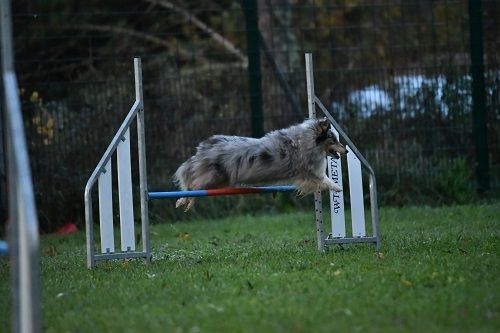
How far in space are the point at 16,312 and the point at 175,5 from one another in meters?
13.1

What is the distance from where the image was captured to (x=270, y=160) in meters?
8.15

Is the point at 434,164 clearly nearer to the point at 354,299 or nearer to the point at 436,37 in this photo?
the point at 436,37

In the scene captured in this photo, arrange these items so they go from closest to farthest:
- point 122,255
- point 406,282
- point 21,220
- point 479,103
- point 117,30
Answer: point 21,220 < point 406,282 < point 122,255 < point 479,103 < point 117,30

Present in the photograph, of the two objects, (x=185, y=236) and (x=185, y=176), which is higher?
(x=185, y=176)

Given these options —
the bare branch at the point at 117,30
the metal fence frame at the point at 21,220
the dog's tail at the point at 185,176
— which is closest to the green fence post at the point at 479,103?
the bare branch at the point at 117,30

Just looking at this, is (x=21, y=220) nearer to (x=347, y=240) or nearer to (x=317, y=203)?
(x=317, y=203)

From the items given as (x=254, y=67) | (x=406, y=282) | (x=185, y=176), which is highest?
(x=254, y=67)

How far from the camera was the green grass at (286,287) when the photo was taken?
17.2ft

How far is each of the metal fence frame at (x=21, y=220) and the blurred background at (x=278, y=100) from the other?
24.6ft

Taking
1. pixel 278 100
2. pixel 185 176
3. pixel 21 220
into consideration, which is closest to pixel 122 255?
pixel 185 176

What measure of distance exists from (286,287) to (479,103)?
7.96m

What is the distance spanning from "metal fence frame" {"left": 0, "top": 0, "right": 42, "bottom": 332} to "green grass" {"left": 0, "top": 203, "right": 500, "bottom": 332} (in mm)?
759

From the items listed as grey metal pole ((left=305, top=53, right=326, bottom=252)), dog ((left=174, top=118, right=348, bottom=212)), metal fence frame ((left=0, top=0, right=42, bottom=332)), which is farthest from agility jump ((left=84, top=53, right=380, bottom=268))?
metal fence frame ((left=0, top=0, right=42, bottom=332))

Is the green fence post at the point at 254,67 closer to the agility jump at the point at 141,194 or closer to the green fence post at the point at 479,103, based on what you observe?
Answer: the green fence post at the point at 479,103
